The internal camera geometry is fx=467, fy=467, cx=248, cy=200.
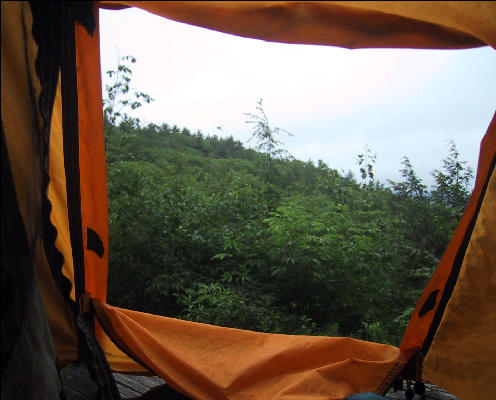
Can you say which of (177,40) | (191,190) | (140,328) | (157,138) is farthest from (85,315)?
(157,138)

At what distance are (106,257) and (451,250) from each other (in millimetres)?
1231

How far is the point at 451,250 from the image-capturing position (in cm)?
168

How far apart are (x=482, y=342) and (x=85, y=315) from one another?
1401 mm

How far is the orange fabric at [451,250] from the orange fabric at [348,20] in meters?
0.43

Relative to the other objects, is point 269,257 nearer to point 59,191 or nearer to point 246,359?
point 246,359

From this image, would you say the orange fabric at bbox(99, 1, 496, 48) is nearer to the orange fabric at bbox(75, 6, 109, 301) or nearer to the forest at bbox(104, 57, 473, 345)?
the orange fabric at bbox(75, 6, 109, 301)

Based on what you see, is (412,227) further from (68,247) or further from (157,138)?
(157,138)

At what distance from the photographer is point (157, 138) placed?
754 cm

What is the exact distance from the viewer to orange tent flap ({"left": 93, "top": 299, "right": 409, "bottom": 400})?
5.38ft

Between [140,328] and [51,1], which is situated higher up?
[51,1]

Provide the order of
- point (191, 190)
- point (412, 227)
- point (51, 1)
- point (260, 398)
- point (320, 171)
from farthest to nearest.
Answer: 1. point (320, 171)
2. point (412, 227)
3. point (191, 190)
4. point (260, 398)
5. point (51, 1)

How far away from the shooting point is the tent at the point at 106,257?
3.65 feet

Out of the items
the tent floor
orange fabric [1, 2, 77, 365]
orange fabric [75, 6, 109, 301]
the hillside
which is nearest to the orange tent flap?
orange fabric [75, 6, 109, 301]

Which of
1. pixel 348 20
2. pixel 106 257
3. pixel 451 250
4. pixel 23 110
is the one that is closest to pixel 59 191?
pixel 106 257
